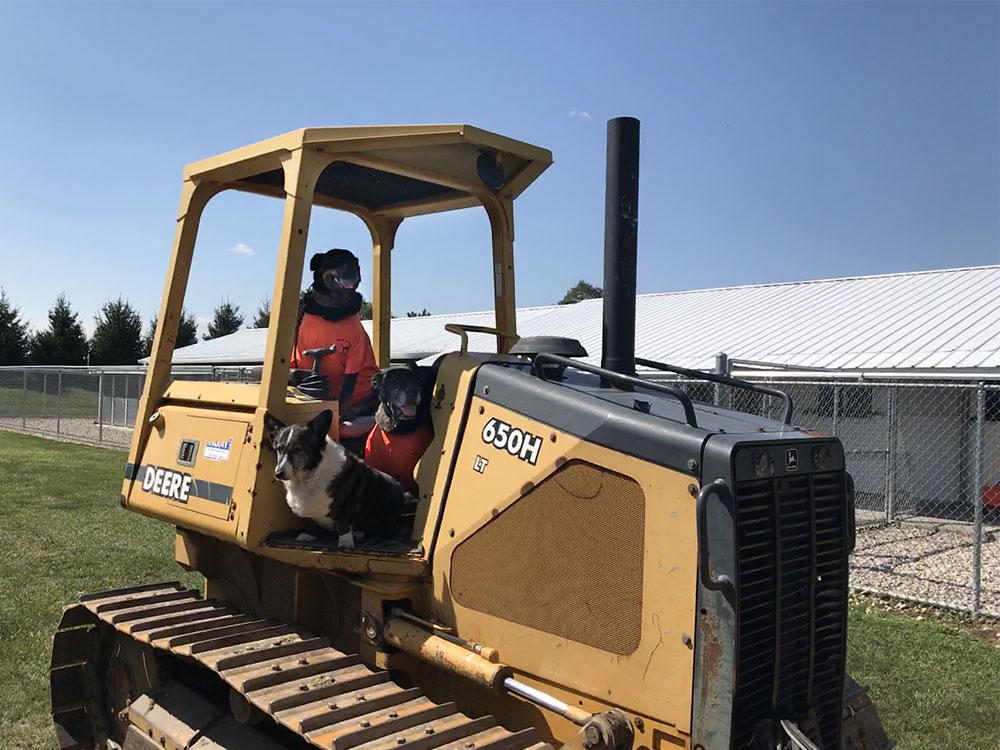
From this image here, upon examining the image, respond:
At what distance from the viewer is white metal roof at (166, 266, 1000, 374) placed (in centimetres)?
1588

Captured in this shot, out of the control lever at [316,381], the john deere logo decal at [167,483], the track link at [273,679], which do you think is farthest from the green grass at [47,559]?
the control lever at [316,381]

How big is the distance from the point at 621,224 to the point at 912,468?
14901 mm

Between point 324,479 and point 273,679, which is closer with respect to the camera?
point 273,679

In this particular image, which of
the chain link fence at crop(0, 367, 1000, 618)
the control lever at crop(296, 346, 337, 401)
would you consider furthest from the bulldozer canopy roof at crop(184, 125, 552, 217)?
the chain link fence at crop(0, 367, 1000, 618)

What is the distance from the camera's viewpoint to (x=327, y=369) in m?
4.57

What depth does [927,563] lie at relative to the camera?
11.0 m

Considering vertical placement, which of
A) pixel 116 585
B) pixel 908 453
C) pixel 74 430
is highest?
pixel 908 453

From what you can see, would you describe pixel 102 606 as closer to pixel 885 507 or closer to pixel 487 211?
pixel 487 211

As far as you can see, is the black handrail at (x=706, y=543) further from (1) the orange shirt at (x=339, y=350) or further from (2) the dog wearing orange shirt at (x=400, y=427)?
(1) the orange shirt at (x=339, y=350)

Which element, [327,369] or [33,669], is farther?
[33,669]

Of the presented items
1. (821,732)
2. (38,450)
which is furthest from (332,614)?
(38,450)

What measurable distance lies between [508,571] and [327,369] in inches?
68.7

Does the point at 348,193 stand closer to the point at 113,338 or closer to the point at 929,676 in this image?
the point at 929,676

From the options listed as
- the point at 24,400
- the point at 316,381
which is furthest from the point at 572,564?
the point at 24,400
